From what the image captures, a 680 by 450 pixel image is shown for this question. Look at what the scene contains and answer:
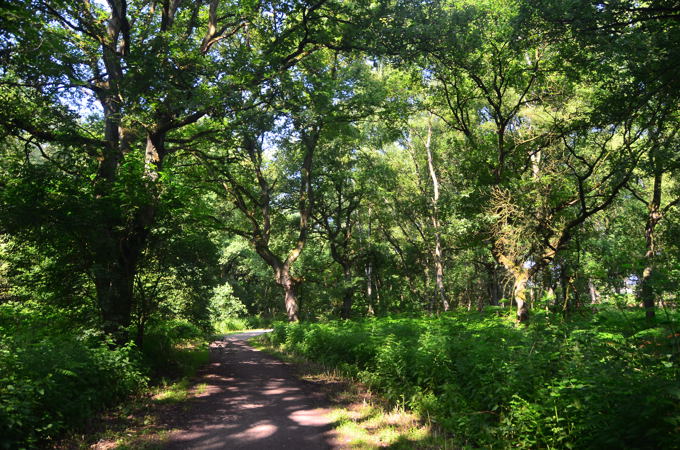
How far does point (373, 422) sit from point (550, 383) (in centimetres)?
280

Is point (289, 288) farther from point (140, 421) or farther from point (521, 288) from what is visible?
point (140, 421)

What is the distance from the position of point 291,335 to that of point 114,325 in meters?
8.05

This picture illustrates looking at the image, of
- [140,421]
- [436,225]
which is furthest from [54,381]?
[436,225]

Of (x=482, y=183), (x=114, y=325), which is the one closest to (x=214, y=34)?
(x=114, y=325)

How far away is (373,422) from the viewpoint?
611cm

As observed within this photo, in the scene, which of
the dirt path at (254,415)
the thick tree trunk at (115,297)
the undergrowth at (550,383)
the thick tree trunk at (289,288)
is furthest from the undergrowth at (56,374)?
the thick tree trunk at (289,288)

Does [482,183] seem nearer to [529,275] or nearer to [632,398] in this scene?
[529,275]

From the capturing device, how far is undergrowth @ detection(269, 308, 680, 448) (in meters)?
3.41

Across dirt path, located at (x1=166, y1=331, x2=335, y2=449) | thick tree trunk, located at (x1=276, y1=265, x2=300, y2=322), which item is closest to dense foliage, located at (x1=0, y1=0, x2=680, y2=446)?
dirt path, located at (x1=166, y1=331, x2=335, y2=449)

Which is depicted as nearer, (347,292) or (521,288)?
(521,288)

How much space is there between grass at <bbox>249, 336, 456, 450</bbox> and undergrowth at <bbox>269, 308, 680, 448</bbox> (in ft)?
0.90

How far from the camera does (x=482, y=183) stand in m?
14.1

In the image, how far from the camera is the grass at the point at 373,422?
5.24 meters

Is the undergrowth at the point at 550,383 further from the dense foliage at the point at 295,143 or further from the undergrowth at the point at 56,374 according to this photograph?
the undergrowth at the point at 56,374
